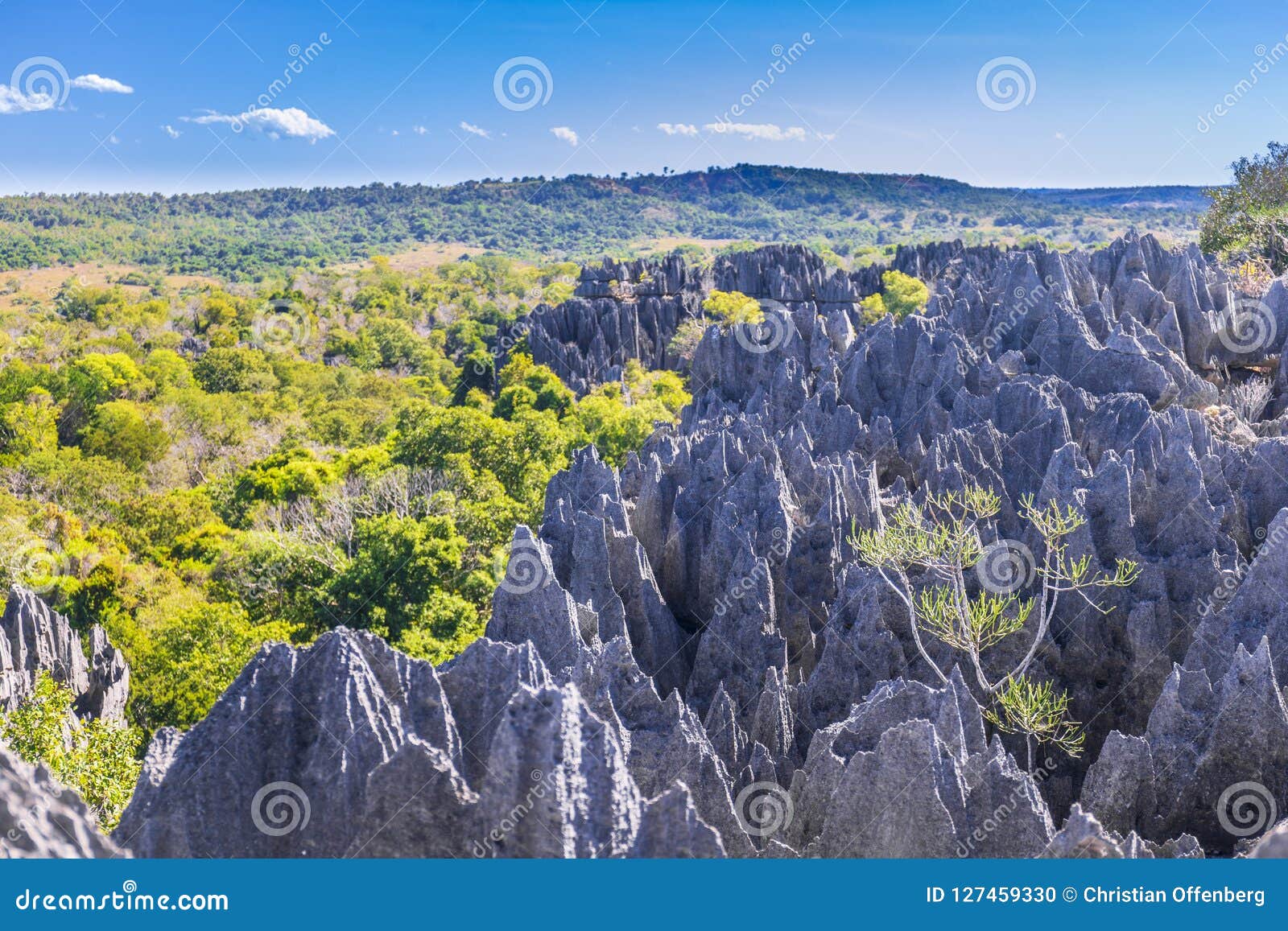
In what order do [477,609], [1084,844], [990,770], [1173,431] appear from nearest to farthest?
[1084,844] < [990,770] < [1173,431] < [477,609]

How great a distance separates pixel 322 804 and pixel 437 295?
100 metres

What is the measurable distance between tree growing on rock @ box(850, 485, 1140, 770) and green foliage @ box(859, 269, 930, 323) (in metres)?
46.4

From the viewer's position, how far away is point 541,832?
22.7ft

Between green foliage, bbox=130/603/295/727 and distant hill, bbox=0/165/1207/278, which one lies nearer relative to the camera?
green foliage, bbox=130/603/295/727

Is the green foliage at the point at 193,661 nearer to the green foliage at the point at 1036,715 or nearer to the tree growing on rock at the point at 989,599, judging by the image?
the tree growing on rock at the point at 989,599

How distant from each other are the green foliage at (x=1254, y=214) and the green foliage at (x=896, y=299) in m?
16.5

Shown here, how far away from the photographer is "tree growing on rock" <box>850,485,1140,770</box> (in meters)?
13.6

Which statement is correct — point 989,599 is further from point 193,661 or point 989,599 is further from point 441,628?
point 193,661

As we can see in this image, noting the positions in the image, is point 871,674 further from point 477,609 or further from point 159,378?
point 159,378

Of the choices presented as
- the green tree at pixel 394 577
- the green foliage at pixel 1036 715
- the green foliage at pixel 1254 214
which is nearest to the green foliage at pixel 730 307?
the green foliage at pixel 1254 214

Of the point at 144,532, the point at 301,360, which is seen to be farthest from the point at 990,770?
the point at 301,360

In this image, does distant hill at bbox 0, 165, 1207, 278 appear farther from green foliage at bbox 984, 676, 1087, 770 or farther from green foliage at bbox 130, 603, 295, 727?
green foliage at bbox 984, 676, 1087, 770

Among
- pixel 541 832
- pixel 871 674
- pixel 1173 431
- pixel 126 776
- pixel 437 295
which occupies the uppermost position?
pixel 437 295

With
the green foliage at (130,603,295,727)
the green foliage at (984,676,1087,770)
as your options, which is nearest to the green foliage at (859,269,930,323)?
the green foliage at (984,676,1087,770)
